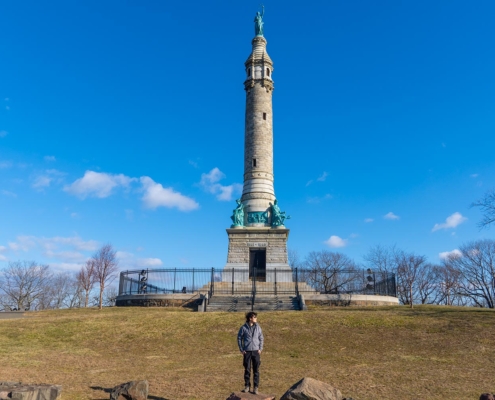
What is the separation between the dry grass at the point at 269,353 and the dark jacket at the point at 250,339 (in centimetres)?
103

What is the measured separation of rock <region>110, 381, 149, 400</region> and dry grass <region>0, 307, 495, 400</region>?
0.36 metres

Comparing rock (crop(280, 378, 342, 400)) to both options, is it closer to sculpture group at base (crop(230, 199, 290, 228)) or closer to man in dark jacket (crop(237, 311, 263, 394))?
man in dark jacket (crop(237, 311, 263, 394))

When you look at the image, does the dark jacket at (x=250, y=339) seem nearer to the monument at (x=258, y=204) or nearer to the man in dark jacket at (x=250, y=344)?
the man in dark jacket at (x=250, y=344)

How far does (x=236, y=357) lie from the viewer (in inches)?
477

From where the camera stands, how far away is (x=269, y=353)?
Answer: 1257cm

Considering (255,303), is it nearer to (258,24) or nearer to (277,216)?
(277,216)

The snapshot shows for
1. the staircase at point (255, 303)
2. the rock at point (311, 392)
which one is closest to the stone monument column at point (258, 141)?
the staircase at point (255, 303)

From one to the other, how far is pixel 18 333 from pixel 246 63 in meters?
25.8

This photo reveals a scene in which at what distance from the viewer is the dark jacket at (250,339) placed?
7.83 metres

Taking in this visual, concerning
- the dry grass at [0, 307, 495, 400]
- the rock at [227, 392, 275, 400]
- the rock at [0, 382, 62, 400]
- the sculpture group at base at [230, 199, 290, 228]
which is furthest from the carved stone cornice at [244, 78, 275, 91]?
the rock at [227, 392, 275, 400]

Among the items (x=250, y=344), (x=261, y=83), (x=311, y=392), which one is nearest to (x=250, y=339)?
(x=250, y=344)

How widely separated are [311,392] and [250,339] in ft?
5.36

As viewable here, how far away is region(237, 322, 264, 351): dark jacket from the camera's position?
25.7ft

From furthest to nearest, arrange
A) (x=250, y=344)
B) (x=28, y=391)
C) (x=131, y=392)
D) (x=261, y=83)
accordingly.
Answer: (x=261, y=83) → (x=250, y=344) → (x=131, y=392) → (x=28, y=391)
